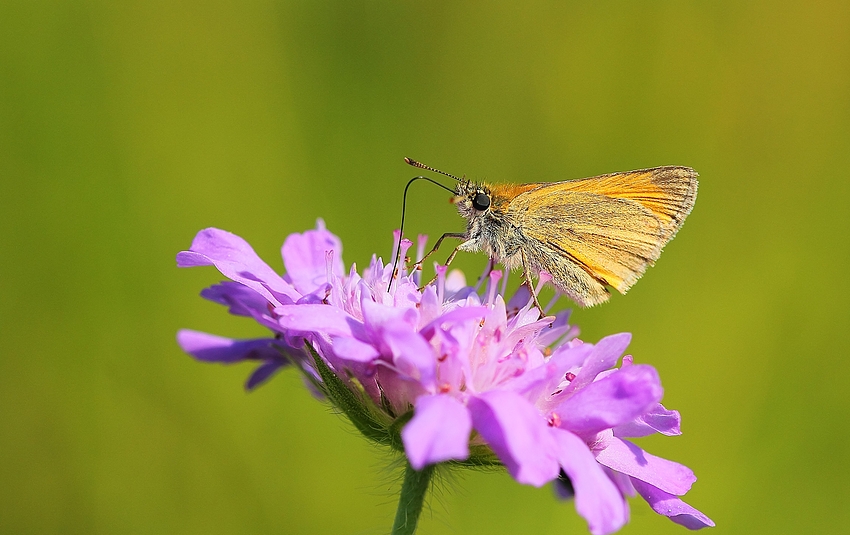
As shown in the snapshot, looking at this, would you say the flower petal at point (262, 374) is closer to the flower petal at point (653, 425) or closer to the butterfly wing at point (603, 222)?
the butterfly wing at point (603, 222)

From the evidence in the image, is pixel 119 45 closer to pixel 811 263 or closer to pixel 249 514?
pixel 249 514

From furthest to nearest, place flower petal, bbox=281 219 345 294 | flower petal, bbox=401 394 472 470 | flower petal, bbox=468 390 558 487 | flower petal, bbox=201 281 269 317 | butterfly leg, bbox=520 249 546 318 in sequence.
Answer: butterfly leg, bbox=520 249 546 318 → flower petal, bbox=281 219 345 294 → flower petal, bbox=201 281 269 317 → flower petal, bbox=468 390 558 487 → flower petal, bbox=401 394 472 470

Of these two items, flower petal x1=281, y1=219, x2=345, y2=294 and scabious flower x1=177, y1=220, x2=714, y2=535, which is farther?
flower petal x1=281, y1=219, x2=345, y2=294

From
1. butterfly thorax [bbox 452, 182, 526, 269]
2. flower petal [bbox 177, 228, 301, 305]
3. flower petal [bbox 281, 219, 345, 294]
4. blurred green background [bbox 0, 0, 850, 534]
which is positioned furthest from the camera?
blurred green background [bbox 0, 0, 850, 534]

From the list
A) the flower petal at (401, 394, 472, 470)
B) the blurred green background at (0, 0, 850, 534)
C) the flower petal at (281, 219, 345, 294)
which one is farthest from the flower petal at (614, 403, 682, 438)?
the blurred green background at (0, 0, 850, 534)

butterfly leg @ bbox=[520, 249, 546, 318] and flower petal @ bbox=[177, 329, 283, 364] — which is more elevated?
butterfly leg @ bbox=[520, 249, 546, 318]

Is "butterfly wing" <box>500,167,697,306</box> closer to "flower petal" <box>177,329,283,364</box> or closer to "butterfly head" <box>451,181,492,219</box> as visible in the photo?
"butterfly head" <box>451,181,492,219</box>
